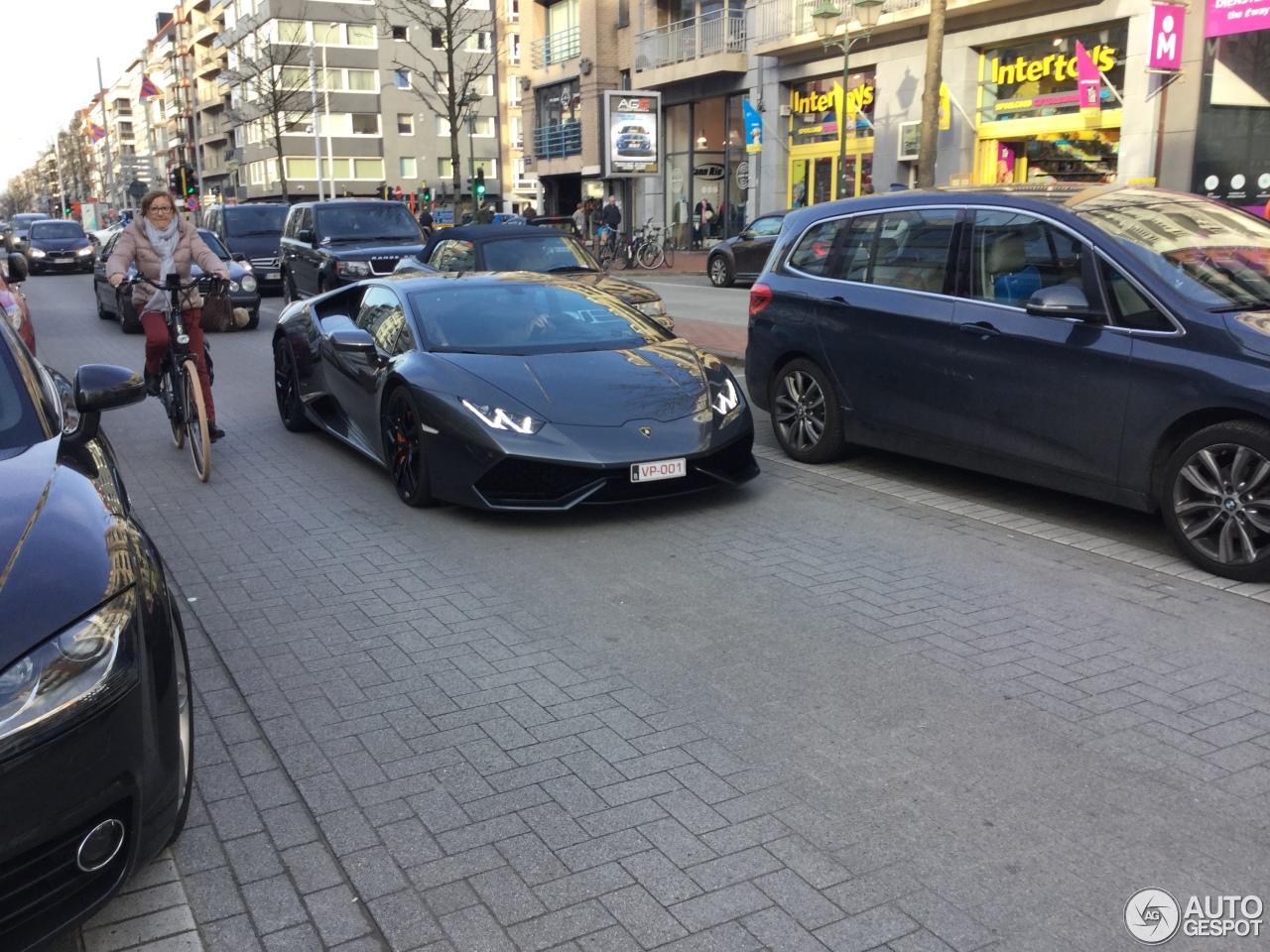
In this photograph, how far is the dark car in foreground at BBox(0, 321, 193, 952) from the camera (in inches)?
93.7

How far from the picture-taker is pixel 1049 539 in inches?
241

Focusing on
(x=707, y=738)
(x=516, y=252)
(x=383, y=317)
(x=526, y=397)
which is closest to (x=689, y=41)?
(x=516, y=252)

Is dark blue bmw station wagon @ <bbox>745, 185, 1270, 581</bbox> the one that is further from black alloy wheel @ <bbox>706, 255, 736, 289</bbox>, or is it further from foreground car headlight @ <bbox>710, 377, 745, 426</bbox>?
black alloy wheel @ <bbox>706, 255, 736, 289</bbox>

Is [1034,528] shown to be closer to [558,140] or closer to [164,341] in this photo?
[164,341]

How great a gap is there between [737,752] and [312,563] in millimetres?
2977

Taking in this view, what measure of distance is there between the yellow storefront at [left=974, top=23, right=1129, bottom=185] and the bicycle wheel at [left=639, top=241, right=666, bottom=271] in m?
8.93

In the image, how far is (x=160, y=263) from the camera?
8.56 meters

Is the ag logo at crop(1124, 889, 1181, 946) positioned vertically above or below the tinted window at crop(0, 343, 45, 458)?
below

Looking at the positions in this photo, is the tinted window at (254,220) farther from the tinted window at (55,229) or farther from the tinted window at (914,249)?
the tinted window at (914,249)

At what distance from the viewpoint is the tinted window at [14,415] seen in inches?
139

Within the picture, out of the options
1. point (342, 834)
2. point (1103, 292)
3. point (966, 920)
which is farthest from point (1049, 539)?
point (342, 834)

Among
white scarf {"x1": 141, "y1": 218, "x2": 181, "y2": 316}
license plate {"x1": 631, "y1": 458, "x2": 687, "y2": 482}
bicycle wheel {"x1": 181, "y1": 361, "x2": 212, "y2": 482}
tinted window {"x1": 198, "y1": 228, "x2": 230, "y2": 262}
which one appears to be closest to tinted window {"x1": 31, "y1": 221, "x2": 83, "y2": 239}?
tinted window {"x1": 198, "y1": 228, "x2": 230, "y2": 262}

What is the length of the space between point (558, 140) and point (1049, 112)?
2464 centimetres

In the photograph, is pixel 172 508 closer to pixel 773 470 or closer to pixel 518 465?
pixel 518 465
